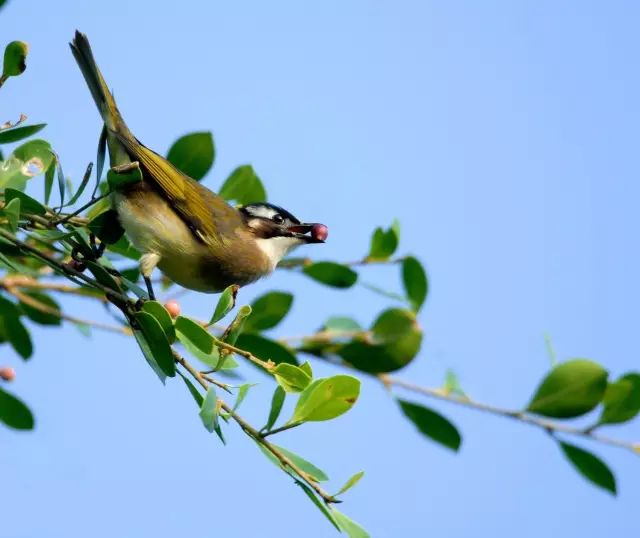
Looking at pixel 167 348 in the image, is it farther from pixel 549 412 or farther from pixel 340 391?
pixel 549 412

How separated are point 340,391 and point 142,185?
2191 mm

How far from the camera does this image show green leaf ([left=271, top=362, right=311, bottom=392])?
Answer: 2.68 meters

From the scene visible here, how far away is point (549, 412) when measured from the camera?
161 inches

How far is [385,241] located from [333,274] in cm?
27

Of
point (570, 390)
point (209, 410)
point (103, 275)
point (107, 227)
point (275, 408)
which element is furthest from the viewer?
point (570, 390)

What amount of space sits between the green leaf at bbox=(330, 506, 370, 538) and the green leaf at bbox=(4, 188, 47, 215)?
1.34 m

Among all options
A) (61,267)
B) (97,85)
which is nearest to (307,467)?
(61,267)

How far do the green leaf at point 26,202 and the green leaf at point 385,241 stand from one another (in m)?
1.62

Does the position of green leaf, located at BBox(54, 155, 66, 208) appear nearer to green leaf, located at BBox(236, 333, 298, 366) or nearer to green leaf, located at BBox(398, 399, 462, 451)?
green leaf, located at BBox(236, 333, 298, 366)

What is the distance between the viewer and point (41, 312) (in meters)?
4.44

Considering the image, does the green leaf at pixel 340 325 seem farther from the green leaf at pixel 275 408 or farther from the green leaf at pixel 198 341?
the green leaf at pixel 275 408

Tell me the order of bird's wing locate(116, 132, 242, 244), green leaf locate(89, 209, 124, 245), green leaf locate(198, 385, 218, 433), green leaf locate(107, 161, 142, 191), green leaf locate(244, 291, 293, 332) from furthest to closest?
1. bird's wing locate(116, 132, 242, 244)
2. green leaf locate(244, 291, 293, 332)
3. green leaf locate(89, 209, 124, 245)
4. green leaf locate(107, 161, 142, 191)
5. green leaf locate(198, 385, 218, 433)

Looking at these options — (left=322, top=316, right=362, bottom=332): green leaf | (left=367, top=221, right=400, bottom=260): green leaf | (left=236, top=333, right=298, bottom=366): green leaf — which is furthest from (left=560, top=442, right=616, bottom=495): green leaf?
(left=236, top=333, right=298, bottom=366): green leaf

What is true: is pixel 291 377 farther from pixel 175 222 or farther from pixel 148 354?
pixel 175 222
